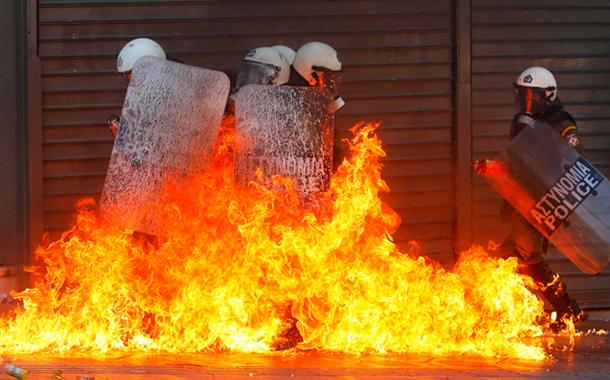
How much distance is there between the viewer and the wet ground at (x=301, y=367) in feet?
18.8

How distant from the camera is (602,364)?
21.0 feet

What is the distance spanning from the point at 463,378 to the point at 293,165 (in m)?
1.81

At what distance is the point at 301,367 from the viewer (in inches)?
235

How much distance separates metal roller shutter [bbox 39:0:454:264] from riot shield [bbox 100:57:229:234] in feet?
6.61

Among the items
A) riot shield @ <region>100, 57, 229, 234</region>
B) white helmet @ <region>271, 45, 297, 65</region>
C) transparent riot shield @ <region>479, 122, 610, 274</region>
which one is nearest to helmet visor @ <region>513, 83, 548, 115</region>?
transparent riot shield @ <region>479, 122, 610, 274</region>

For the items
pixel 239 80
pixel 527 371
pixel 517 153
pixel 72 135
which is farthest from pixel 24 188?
pixel 527 371

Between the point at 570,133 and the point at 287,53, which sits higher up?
the point at 287,53

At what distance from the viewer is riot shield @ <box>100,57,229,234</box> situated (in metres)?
6.65

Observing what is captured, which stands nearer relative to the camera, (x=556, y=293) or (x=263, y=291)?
(x=263, y=291)

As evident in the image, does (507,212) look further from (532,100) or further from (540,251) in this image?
(532,100)

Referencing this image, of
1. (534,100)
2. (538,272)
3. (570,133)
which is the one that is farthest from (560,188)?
(534,100)

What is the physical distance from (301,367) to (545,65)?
4.36m

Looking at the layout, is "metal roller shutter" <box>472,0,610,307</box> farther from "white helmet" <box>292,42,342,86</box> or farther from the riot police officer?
"white helmet" <box>292,42,342,86</box>

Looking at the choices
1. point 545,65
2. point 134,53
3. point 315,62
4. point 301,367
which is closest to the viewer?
point 301,367
